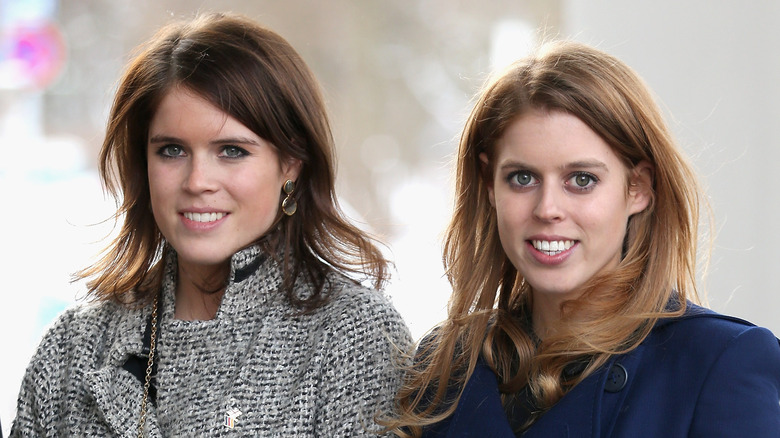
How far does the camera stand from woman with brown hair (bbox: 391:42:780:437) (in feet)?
5.43

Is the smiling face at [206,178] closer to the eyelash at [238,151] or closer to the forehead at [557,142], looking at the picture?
the eyelash at [238,151]

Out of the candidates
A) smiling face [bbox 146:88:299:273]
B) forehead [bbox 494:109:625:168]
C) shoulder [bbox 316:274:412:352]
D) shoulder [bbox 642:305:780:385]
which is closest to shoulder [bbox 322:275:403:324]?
shoulder [bbox 316:274:412:352]

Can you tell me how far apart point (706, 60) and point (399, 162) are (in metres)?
3.33

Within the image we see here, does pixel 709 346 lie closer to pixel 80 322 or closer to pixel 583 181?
pixel 583 181

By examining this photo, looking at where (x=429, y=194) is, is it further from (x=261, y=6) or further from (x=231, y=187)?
(x=231, y=187)

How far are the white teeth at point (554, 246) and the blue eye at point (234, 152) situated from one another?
0.65 m

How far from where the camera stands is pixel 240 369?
6.68 ft

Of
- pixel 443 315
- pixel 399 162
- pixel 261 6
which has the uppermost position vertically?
pixel 261 6

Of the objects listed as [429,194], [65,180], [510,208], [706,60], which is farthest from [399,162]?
[510,208]

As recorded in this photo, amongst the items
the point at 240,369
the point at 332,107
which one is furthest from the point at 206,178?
the point at 332,107

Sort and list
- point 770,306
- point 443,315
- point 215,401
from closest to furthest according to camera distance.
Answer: point 215,401 → point 443,315 → point 770,306

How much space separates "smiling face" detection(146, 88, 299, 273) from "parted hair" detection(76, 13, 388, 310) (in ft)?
0.11

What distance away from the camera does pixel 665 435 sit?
1610mm

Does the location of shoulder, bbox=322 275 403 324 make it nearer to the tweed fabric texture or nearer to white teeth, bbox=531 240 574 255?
the tweed fabric texture
